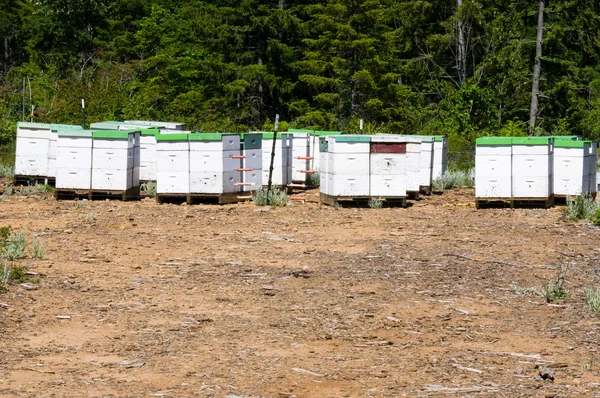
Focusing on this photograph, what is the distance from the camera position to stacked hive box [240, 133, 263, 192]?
21.7 m

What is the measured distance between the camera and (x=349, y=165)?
2097 cm

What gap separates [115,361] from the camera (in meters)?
8.60

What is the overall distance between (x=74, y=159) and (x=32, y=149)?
297 cm

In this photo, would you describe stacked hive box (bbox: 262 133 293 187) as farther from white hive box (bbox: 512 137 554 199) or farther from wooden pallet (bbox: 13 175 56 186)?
white hive box (bbox: 512 137 554 199)

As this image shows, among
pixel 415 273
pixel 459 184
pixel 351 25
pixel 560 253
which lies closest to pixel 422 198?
pixel 459 184

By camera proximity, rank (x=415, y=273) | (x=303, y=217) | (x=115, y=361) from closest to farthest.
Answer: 1. (x=115, y=361)
2. (x=415, y=273)
3. (x=303, y=217)

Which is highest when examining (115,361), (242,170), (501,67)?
(501,67)

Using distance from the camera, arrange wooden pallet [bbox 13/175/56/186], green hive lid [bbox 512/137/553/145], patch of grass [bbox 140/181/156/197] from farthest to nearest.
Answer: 1. wooden pallet [bbox 13/175/56/186]
2. patch of grass [bbox 140/181/156/197]
3. green hive lid [bbox 512/137/553/145]

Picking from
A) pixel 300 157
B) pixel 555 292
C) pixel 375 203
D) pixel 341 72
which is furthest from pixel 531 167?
pixel 341 72

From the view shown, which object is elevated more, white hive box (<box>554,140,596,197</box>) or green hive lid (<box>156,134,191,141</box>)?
green hive lid (<box>156,134,191,141</box>)

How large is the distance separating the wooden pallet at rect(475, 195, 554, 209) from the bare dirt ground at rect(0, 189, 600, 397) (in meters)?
2.88

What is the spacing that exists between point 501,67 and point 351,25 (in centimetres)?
752

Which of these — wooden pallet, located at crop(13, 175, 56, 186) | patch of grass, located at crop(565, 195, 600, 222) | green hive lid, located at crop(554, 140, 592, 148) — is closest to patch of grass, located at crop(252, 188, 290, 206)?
wooden pallet, located at crop(13, 175, 56, 186)

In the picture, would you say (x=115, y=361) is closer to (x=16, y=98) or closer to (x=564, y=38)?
(x=16, y=98)
